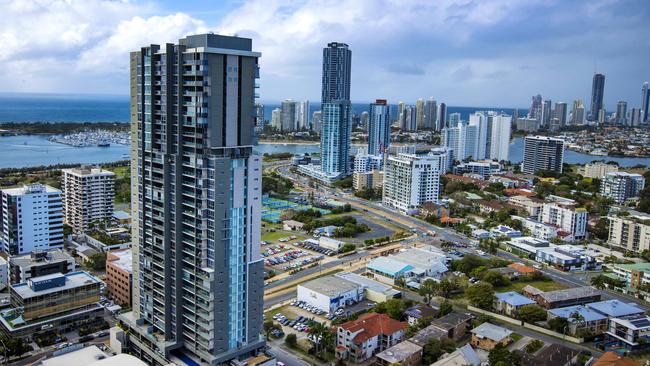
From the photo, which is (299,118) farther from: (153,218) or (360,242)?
(153,218)

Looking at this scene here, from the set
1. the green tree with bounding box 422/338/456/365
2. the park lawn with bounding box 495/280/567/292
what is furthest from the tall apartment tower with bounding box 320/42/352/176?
the green tree with bounding box 422/338/456/365

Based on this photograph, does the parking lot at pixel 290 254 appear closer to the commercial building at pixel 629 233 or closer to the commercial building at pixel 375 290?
the commercial building at pixel 375 290

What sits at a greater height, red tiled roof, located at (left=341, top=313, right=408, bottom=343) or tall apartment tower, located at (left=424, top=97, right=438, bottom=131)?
tall apartment tower, located at (left=424, top=97, right=438, bottom=131)

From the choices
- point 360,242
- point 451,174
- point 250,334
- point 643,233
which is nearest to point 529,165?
point 451,174

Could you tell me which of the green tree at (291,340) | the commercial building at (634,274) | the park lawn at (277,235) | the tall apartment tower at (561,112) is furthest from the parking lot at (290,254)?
the tall apartment tower at (561,112)

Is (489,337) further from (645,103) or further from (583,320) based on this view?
(645,103)

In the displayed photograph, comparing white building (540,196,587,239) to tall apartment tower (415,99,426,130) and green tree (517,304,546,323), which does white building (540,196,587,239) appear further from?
tall apartment tower (415,99,426,130)
